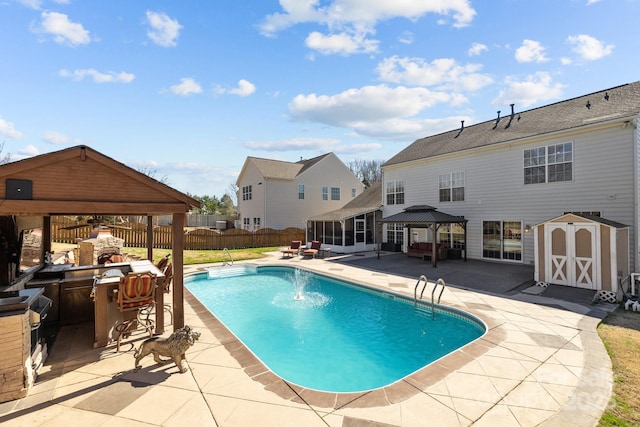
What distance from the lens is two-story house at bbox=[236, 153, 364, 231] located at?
2739cm

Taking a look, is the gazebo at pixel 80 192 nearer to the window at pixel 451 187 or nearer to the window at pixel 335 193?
the window at pixel 451 187

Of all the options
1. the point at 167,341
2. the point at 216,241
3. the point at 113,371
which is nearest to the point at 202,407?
the point at 167,341

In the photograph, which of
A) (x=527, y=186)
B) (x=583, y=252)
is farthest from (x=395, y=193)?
(x=583, y=252)

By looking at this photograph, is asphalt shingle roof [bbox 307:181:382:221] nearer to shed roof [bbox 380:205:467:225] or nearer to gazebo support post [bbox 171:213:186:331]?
shed roof [bbox 380:205:467:225]

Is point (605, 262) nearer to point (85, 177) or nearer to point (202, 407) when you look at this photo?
point (202, 407)

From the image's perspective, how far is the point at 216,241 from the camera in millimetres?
22328

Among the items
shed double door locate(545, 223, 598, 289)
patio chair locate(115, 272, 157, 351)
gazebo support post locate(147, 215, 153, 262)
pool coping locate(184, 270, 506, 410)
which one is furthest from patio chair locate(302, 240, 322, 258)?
patio chair locate(115, 272, 157, 351)

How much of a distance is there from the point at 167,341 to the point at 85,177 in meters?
2.88

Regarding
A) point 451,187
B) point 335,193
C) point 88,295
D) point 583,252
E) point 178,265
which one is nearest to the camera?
point 178,265

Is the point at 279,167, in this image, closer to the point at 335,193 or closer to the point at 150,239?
the point at 335,193

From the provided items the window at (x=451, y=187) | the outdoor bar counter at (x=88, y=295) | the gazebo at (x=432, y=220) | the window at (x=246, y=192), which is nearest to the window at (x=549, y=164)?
the window at (x=451, y=187)

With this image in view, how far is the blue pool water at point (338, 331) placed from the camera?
5750mm

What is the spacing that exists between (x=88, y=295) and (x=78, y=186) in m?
3.20

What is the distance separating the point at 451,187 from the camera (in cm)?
1712
